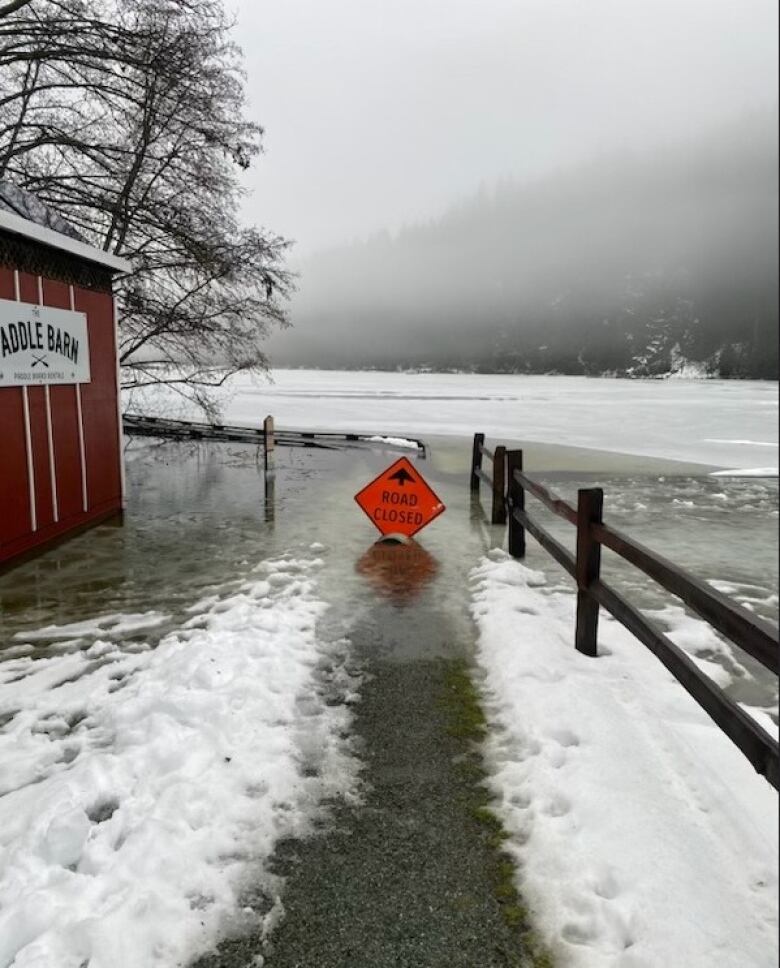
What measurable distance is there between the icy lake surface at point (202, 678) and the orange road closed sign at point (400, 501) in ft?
1.54

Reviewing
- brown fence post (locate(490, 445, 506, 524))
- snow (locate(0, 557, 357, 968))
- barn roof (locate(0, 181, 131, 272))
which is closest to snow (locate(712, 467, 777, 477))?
brown fence post (locate(490, 445, 506, 524))

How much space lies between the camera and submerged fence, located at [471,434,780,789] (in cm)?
256

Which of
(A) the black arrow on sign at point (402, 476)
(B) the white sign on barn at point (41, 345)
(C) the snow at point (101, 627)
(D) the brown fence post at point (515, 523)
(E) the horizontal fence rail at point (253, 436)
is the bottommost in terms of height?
(C) the snow at point (101, 627)

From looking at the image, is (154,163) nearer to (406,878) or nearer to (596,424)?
(406,878)

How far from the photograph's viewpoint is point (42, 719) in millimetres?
3828

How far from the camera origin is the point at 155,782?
3.18 meters

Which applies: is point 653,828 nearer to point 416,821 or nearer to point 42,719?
point 416,821

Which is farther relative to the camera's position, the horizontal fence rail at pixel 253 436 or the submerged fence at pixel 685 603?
the horizontal fence rail at pixel 253 436

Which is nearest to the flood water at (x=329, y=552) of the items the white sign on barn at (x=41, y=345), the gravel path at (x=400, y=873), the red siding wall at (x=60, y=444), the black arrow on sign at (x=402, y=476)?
the red siding wall at (x=60, y=444)

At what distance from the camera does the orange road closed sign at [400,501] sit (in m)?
7.75

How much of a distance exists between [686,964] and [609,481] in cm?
1266

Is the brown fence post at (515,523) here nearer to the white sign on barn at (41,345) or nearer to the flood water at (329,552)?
the flood water at (329,552)

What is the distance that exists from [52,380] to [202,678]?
505 centimetres

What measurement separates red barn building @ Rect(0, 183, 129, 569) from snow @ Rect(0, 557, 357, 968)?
104 inches
